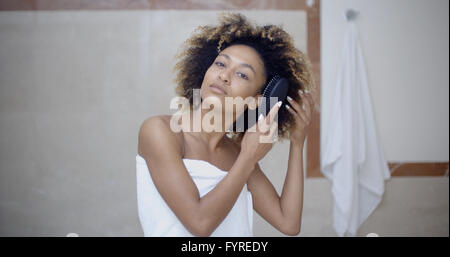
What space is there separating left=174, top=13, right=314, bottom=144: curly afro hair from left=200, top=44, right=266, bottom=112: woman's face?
21 mm

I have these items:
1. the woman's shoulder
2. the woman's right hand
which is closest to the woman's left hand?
the woman's right hand

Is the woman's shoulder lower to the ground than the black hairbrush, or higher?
lower

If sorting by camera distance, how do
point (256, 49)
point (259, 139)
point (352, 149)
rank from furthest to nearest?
1. point (352, 149)
2. point (256, 49)
3. point (259, 139)

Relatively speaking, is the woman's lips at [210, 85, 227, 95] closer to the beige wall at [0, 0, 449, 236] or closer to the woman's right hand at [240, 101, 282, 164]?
the woman's right hand at [240, 101, 282, 164]

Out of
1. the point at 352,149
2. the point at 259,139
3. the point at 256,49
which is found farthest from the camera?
the point at 352,149

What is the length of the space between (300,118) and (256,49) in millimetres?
162

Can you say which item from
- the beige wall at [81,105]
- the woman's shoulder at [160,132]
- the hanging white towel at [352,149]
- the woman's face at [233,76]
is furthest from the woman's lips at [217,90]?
the hanging white towel at [352,149]

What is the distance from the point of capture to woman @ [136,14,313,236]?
55 centimetres

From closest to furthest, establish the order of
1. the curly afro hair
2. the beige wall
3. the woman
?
the woman
the curly afro hair
the beige wall

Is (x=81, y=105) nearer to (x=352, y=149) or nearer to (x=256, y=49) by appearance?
(x=256, y=49)

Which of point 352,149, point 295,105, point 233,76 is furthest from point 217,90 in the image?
point 352,149

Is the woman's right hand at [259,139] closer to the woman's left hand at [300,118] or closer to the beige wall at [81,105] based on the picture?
the woman's left hand at [300,118]

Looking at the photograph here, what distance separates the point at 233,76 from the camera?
0.64m

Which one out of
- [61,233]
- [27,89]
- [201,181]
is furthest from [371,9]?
[61,233]
